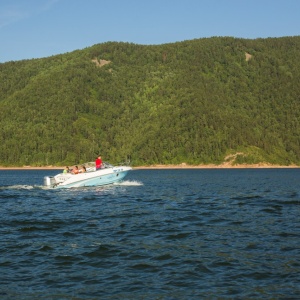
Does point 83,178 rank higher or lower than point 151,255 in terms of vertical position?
higher

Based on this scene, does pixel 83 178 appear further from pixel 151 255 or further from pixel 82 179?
pixel 151 255

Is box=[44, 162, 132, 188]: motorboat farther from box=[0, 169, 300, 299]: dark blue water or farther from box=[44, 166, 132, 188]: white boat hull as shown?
A: box=[0, 169, 300, 299]: dark blue water

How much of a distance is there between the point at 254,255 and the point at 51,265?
7040mm

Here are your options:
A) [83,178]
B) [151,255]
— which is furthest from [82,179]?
[151,255]

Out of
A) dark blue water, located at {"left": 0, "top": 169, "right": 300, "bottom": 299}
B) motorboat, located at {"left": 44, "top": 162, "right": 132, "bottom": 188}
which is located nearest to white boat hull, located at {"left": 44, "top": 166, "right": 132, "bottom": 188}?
motorboat, located at {"left": 44, "top": 162, "right": 132, "bottom": 188}

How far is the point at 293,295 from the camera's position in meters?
11.9

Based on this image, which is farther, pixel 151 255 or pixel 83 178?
pixel 83 178

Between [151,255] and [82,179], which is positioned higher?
[82,179]

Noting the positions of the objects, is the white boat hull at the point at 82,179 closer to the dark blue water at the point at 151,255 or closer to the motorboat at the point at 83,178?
the motorboat at the point at 83,178

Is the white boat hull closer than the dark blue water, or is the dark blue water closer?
the dark blue water

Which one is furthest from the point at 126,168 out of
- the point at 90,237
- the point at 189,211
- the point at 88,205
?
the point at 90,237

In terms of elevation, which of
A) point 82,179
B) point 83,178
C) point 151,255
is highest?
point 83,178

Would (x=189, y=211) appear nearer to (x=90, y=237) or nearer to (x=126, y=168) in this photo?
(x=90, y=237)

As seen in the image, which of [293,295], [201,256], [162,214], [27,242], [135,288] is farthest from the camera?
[162,214]
